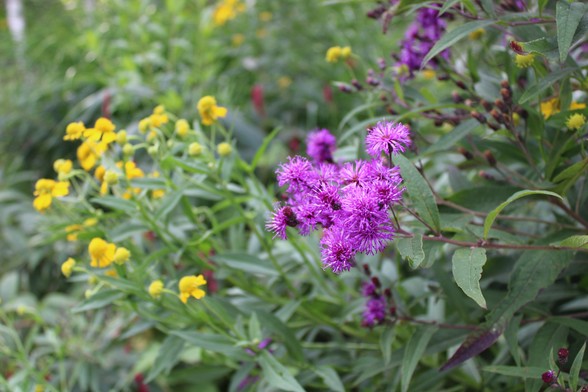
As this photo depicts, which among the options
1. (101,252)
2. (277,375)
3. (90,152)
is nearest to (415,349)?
(277,375)

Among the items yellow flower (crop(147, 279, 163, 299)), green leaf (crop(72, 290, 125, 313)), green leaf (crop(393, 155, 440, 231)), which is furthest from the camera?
green leaf (crop(72, 290, 125, 313))

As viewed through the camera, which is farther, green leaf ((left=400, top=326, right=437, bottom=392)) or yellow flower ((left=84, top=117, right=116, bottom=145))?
yellow flower ((left=84, top=117, right=116, bottom=145))

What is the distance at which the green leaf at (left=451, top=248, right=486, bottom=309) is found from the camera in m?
0.80

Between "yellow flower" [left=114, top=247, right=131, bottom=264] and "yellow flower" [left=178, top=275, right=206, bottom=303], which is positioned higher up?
"yellow flower" [left=114, top=247, right=131, bottom=264]

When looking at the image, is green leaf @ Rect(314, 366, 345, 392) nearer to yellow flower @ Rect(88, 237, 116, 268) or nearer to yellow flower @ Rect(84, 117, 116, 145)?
yellow flower @ Rect(88, 237, 116, 268)

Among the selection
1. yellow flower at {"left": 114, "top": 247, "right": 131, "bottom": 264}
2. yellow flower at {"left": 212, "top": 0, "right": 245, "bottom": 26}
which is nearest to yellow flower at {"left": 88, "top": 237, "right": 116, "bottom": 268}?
yellow flower at {"left": 114, "top": 247, "right": 131, "bottom": 264}

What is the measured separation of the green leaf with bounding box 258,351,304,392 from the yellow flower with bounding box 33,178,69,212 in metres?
0.49

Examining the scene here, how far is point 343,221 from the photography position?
0.81m

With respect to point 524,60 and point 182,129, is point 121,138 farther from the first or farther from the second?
point 524,60

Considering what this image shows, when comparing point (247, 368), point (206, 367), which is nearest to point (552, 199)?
point (247, 368)

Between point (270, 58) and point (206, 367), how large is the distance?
2000 millimetres

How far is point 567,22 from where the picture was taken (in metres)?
0.84

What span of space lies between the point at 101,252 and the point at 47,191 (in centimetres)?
21

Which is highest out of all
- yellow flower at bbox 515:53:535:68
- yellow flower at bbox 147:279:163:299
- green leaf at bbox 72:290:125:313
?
yellow flower at bbox 515:53:535:68
